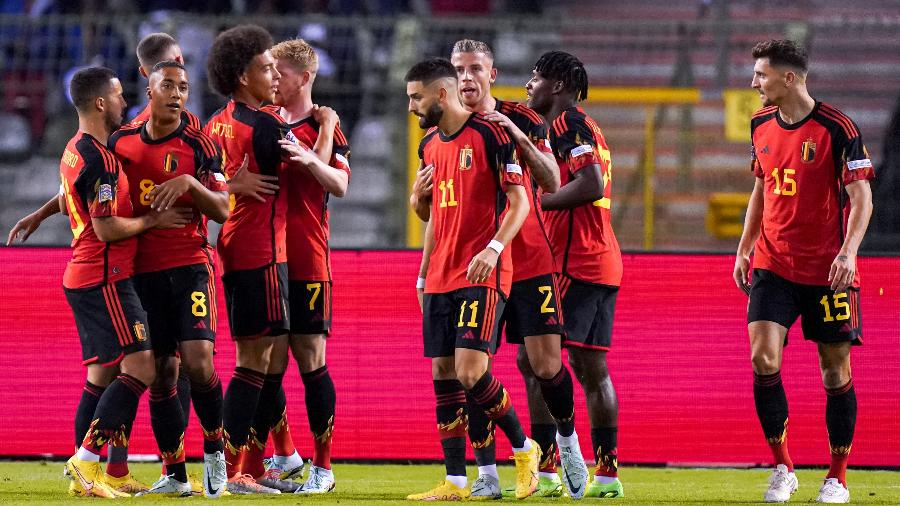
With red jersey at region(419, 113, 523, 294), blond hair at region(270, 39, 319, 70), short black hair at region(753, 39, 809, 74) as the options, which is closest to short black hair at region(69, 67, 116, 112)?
blond hair at region(270, 39, 319, 70)

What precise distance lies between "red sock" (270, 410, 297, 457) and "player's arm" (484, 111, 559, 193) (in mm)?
1939

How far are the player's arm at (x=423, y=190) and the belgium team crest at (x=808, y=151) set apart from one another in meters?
1.83

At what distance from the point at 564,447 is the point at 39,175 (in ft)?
26.0

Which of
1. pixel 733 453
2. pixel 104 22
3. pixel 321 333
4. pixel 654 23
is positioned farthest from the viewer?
pixel 654 23

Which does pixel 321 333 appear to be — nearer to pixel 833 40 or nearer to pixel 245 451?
pixel 245 451

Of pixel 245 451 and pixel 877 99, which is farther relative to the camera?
pixel 877 99

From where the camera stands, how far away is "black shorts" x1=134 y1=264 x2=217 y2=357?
6.68 metres

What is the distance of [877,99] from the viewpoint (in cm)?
1321

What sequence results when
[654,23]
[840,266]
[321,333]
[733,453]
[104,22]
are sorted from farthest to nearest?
1. [654,23]
2. [104,22]
3. [733,453]
4. [321,333]
5. [840,266]

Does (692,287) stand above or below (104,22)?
below

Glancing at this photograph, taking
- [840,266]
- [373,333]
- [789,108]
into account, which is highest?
[789,108]

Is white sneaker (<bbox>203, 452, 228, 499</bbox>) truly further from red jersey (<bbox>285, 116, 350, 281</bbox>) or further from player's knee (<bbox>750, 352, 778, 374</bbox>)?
player's knee (<bbox>750, 352, 778, 374</bbox>)

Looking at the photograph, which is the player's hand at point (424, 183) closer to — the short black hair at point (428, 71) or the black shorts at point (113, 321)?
the short black hair at point (428, 71)

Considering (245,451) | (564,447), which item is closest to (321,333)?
(245,451)
